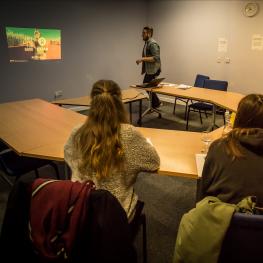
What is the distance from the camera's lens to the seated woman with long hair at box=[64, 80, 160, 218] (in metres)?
1.38

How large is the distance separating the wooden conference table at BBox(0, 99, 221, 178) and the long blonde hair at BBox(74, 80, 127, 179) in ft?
1.33

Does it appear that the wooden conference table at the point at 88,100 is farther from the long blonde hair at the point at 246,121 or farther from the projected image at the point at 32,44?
the long blonde hair at the point at 246,121

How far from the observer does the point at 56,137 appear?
7.27ft

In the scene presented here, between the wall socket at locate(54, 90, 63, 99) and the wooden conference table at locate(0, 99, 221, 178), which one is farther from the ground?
the wall socket at locate(54, 90, 63, 99)

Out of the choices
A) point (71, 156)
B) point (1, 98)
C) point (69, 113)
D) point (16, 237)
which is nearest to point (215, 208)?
point (16, 237)

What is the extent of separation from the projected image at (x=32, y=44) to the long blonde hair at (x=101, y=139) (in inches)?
148

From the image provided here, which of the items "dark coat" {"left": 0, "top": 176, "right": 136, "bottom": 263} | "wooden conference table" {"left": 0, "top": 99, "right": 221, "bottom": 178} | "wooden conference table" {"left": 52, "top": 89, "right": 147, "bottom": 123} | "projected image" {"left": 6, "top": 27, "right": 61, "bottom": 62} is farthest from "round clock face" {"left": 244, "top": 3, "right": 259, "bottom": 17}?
"dark coat" {"left": 0, "top": 176, "right": 136, "bottom": 263}

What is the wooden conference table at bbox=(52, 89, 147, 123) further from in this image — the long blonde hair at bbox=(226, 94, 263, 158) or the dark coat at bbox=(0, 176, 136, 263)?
the dark coat at bbox=(0, 176, 136, 263)

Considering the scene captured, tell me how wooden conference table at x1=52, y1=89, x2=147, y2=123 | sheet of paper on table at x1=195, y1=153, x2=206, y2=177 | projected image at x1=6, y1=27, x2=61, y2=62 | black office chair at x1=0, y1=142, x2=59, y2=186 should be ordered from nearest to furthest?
1. sheet of paper on table at x1=195, y1=153, x2=206, y2=177
2. black office chair at x1=0, y1=142, x2=59, y2=186
3. wooden conference table at x1=52, y1=89, x2=147, y2=123
4. projected image at x1=6, y1=27, x2=61, y2=62

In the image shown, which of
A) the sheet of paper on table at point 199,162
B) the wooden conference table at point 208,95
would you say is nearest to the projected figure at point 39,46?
the wooden conference table at point 208,95

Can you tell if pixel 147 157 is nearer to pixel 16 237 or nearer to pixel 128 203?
pixel 128 203

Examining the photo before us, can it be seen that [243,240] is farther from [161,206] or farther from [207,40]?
[207,40]

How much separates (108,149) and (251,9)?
4.64 metres

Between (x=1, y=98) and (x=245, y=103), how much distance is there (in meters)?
4.30
